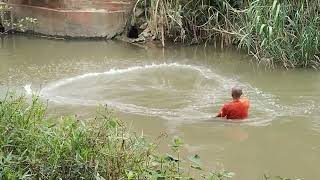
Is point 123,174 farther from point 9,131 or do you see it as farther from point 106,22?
point 106,22

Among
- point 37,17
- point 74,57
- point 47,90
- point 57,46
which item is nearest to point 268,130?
point 47,90

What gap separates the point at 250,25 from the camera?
10883 millimetres

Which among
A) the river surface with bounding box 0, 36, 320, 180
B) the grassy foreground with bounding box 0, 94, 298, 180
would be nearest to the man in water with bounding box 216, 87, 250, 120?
the river surface with bounding box 0, 36, 320, 180

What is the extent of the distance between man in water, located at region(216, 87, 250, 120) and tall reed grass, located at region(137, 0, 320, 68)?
2.84m

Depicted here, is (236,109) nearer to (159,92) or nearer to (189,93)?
(189,93)

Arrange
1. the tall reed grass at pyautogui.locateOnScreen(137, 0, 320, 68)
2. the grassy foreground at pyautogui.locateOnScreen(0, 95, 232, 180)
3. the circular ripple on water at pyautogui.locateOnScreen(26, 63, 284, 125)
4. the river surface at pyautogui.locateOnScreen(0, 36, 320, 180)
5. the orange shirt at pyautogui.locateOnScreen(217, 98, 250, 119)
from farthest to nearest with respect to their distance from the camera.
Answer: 1. the tall reed grass at pyautogui.locateOnScreen(137, 0, 320, 68)
2. the circular ripple on water at pyautogui.locateOnScreen(26, 63, 284, 125)
3. the orange shirt at pyautogui.locateOnScreen(217, 98, 250, 119)
4. the river surface at pyautogui.locateOnScreen(0, 36, 320, 180)
5. the grassy foreground at pyautogui.locateOnScreen(0, 95, 232, 180)

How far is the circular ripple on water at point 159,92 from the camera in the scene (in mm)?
8430

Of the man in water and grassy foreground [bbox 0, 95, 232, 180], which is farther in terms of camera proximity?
the man in water

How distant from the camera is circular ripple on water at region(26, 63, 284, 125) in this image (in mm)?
8430

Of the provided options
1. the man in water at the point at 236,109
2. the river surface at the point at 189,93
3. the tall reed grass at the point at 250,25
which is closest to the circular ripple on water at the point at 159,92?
the river surface at the point at 189,93

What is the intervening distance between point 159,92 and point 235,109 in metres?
1.91

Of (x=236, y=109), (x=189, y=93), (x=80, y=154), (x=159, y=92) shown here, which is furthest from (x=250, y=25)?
(x=80, y=154)

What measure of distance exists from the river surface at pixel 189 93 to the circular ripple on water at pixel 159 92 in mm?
15

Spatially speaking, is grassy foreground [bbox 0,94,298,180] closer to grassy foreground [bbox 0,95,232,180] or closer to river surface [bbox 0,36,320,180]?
grassy foreground [bbox 0,95,232,180]
